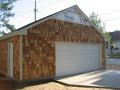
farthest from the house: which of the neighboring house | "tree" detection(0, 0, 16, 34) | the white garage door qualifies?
the neighboring house

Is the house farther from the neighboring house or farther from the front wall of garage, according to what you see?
the neighboring house

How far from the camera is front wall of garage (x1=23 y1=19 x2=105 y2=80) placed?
1041cm

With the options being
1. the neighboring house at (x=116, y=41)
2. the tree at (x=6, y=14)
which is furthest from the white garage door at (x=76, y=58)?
the neighboring house at (x=116, y=41)

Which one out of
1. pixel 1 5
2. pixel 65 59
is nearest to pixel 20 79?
pixel 65 59

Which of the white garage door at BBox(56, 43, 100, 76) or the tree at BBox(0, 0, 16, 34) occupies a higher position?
the tree at BBox(0, 0, 16, 34)

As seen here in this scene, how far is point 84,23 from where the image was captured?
14.2m

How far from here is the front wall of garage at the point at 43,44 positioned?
1041 centimetres

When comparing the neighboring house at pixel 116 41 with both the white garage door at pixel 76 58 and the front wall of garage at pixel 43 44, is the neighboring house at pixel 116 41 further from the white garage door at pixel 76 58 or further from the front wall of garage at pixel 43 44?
the front wall of garage at pixel 43 44

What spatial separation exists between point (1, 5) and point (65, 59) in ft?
49.1

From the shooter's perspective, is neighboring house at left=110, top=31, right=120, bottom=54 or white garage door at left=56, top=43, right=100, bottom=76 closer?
white garage door at left=56, top=43, right=100, bottom=76

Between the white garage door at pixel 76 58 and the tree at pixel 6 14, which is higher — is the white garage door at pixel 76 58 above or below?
below

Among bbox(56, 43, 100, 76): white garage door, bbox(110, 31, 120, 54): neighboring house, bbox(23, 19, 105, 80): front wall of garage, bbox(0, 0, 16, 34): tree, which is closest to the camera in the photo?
bbox(23, 19, 105, 80): front wall of garage

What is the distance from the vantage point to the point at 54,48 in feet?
38.4

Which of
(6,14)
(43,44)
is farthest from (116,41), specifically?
(43,44)
